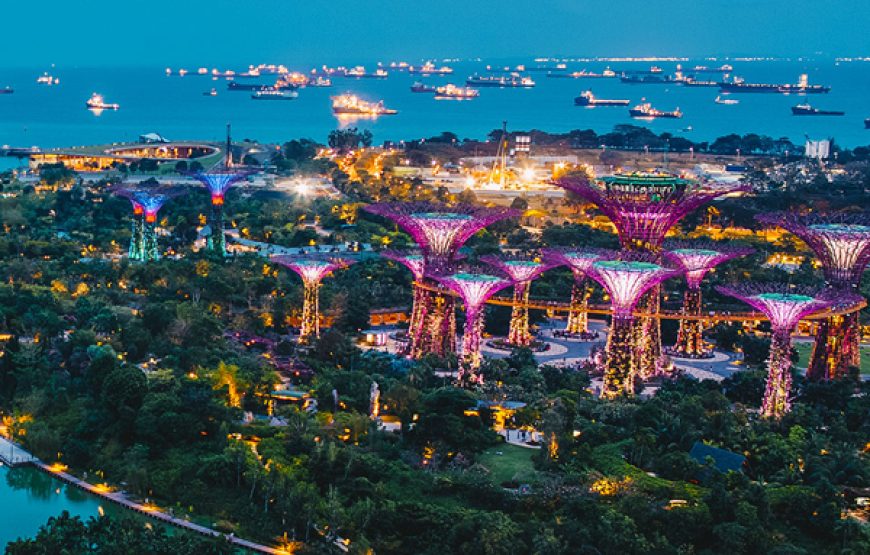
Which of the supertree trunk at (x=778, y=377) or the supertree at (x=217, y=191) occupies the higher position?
the supertree at (x=217, y=191)

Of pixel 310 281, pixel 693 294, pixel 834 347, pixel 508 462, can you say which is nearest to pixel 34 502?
pixel 508 462

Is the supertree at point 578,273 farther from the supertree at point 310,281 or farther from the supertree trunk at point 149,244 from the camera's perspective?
the supertree trunk at point 149,244

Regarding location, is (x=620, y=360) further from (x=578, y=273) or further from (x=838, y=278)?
(x=838, y=278)

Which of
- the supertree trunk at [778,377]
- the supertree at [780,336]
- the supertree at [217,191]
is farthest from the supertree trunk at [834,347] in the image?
the supertree at [217,191]

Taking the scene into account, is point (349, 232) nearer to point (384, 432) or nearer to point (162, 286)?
point (162, 286)

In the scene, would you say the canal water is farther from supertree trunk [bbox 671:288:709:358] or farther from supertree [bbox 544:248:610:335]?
supertree trunk [bbox 671:288:709:358]

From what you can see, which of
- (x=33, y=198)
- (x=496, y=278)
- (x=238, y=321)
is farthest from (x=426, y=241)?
(x=33, y=198)
